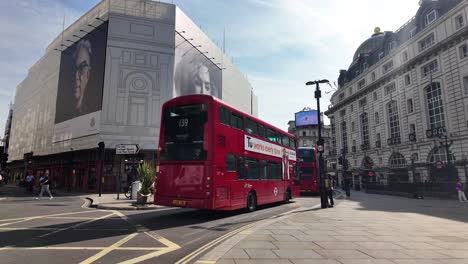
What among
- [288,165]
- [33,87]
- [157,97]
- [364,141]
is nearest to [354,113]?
[364,141]

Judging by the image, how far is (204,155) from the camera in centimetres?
1030

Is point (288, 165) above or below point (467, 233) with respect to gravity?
above

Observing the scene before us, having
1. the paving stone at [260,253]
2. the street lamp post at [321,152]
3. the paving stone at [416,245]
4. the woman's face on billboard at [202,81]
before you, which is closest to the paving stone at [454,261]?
the paving stone at [416,245]

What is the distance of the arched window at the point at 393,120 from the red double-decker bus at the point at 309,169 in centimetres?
2593

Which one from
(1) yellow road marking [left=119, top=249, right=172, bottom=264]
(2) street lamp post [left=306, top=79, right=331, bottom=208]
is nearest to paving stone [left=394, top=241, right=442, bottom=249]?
(1) yellow road marking [left=119, top=249, right=172, bottom=264]

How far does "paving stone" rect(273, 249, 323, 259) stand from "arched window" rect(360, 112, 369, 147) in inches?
2026

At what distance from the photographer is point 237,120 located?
12055 millimetres

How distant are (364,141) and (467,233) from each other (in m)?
48.6

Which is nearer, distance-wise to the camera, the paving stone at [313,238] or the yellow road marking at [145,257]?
the yellow road marking at [145,257]

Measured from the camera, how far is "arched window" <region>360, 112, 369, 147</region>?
176ft

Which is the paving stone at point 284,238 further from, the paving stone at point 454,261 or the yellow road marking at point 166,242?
the paving stone at point 454,261

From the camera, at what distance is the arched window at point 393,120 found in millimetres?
45316

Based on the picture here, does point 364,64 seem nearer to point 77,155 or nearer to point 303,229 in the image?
point 77,155

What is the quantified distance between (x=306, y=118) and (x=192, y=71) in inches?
1766
